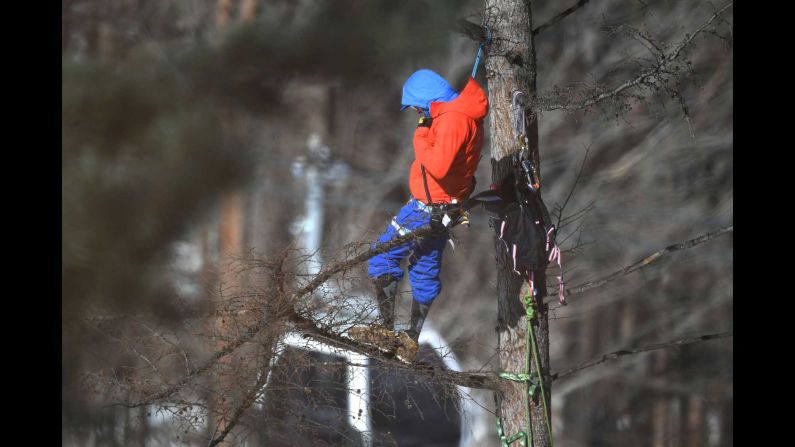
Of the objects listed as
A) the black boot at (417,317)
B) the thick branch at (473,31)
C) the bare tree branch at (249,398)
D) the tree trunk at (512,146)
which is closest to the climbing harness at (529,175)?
the tree trunk at (512,146)

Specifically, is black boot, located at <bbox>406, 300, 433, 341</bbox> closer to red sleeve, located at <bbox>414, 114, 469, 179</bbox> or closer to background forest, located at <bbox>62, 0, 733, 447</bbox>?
background forest, located at <bbox>62, 0, 733, 447</bbox>

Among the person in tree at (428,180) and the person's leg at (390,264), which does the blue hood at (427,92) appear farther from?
the person's leg at (390,264)

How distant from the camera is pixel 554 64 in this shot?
11.4 meters

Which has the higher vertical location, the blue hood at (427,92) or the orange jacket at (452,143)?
the blue hood at (427,92)

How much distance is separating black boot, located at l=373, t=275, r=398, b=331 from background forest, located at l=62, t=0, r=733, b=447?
7.3 inches

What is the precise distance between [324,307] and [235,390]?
516mm

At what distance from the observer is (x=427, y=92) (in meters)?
4.27

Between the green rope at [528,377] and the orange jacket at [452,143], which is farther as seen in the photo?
the green rope at [528,377]

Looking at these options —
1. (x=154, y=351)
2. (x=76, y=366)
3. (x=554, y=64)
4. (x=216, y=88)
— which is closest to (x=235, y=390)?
(x=154, y=351)

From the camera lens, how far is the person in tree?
13.8 ft

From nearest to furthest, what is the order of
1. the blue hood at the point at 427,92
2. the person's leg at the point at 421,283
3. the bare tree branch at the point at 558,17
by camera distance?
the blue hood at the point at 427,92, the person's leg at the point at 421,283, the bare tree branch at the point at 558,17

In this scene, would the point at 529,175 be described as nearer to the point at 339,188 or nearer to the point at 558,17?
the point at 558,17

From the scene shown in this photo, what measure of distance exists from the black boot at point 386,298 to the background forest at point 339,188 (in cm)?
19

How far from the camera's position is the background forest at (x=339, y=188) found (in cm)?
534
